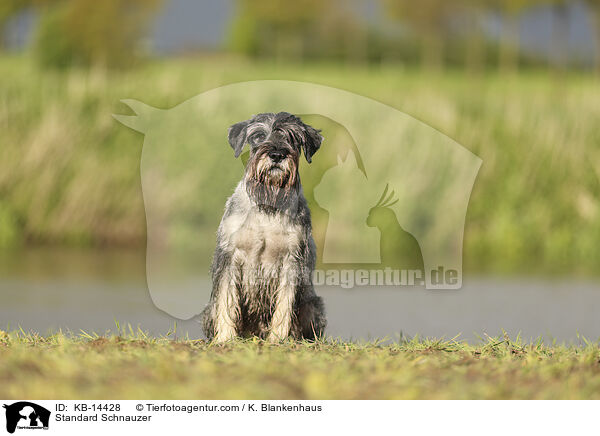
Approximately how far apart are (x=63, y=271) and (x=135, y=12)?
113ft

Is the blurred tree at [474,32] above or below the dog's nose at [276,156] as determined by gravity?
above

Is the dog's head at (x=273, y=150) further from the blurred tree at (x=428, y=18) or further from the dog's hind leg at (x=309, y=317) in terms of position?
the blurred tree at (x=428, y=18)

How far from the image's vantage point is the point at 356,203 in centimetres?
1356

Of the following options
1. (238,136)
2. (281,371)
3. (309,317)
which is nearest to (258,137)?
(238,136)

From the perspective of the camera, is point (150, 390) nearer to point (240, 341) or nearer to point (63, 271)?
point (240, 341)

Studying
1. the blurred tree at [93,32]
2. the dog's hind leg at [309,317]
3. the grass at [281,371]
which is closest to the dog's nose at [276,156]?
the dog's hind leg at [309,317]

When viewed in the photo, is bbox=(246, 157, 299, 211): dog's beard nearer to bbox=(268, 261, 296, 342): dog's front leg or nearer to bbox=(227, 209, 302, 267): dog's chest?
bbox=(227, 209, 302, 267): dog's chest

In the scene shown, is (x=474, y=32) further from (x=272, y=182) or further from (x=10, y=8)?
(x=272, y=182)

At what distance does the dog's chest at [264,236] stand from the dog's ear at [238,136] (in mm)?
516

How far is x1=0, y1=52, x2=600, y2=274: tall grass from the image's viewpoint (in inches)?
583

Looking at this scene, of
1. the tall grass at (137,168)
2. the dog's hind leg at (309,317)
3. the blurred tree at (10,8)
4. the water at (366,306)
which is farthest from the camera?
the blurred tree at (10,8)

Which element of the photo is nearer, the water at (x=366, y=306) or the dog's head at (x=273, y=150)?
the dog's head at (x=273, y=150)

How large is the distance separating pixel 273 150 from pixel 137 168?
31.4 feet
